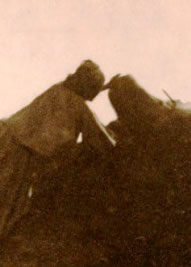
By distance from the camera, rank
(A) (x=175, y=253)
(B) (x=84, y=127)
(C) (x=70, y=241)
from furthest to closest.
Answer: (B) (x=84, y=127)
(C) (x=70, y=241)
(A) (x=175, y=253)

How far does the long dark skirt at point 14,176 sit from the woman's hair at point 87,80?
1.02 meters

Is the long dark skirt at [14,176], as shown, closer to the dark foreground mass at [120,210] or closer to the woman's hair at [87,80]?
the dark foreground mass at [120,210]

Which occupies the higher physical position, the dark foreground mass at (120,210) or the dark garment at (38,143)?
the dark garment at (38,143)

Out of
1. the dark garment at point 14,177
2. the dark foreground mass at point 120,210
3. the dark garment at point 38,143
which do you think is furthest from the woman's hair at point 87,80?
the dark garment at point 14,177

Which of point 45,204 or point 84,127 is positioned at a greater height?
point 84,127

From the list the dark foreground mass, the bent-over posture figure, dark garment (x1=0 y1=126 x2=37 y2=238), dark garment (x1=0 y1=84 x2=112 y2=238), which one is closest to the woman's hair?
the bent-over posture figure

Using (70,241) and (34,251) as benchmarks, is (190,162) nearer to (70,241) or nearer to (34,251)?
(70,241)

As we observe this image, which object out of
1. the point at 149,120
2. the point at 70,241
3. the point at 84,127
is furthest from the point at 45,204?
the point at 149,120

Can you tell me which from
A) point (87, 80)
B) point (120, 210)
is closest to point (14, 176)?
point (120, 210)

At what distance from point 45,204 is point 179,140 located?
1860 millimetres

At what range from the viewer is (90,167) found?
5113 millimetres

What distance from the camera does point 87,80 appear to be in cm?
492

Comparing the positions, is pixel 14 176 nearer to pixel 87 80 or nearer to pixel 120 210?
pixel 120 210

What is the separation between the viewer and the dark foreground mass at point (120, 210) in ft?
13.9
